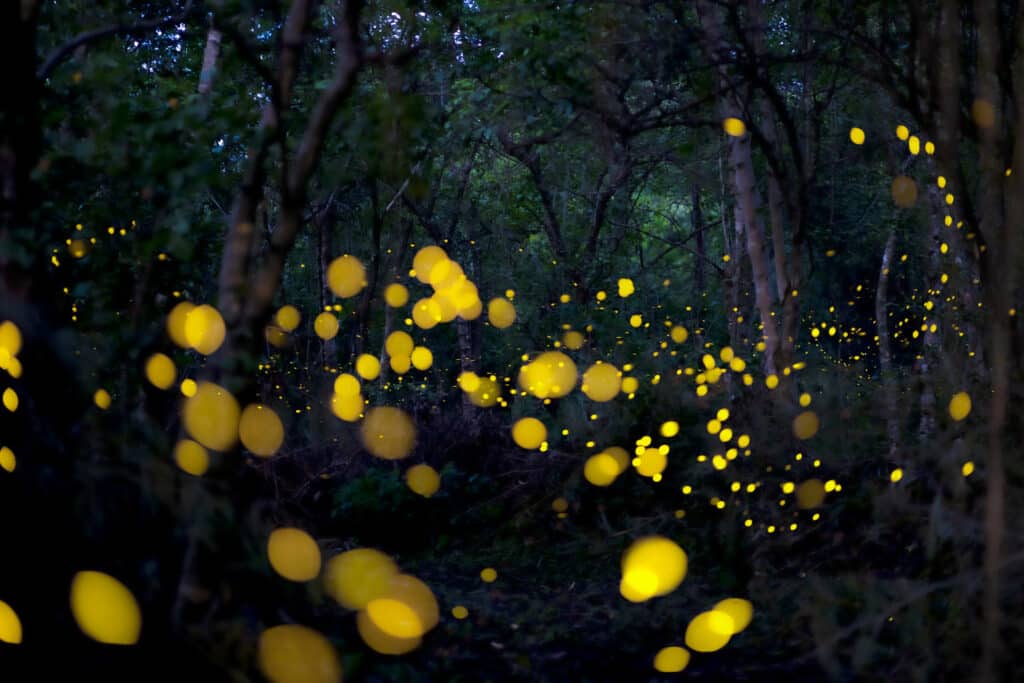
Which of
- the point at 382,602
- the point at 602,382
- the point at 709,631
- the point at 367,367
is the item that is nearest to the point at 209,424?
the point at 382,602

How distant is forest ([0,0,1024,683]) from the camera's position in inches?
140

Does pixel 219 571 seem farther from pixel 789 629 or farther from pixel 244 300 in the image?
pixel 789 629

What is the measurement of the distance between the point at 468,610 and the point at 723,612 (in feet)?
4.65

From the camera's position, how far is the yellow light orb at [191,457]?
3.53 meters

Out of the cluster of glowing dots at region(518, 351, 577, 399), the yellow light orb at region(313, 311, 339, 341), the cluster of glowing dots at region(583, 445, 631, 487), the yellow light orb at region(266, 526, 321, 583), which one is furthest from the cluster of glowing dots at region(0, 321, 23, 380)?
the yellow light orb at region(313, 311, 339, 341)

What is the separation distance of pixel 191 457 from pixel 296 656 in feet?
2.77

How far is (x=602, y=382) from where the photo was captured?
298 inches

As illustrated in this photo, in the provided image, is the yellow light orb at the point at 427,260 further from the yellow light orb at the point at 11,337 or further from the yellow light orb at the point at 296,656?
the yellow light orb at the point at 296,656

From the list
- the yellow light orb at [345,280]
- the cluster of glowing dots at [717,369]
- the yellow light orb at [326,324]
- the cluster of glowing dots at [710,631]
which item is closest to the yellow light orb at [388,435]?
the yellow light orb at [326,324]

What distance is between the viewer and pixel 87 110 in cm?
423

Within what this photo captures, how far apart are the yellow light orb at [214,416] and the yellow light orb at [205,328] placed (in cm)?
18

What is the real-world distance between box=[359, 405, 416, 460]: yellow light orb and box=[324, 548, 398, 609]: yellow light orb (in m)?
1.44

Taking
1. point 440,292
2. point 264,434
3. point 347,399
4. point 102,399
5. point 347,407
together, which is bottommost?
point 102,399

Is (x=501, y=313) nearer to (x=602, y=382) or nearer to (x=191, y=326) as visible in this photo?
(x=602, y=382)
